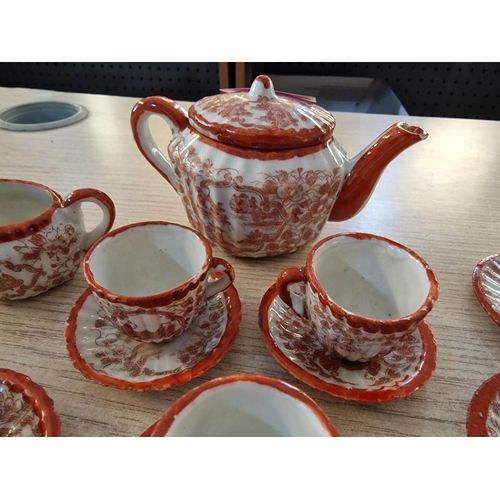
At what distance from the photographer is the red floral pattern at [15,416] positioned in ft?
1.01

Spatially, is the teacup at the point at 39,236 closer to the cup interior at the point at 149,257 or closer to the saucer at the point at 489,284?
the cup interior at the point at 149,257

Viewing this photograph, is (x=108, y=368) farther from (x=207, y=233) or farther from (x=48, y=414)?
(x=207, y=233)

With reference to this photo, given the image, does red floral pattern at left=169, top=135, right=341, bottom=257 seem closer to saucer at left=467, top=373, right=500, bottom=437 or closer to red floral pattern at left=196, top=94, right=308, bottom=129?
red floral pattern at left=196, top=94, right=308, bottom=129

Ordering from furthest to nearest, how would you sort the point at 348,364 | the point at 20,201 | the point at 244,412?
the point at 20,201 → the point at 348,364 → the point at 244,412

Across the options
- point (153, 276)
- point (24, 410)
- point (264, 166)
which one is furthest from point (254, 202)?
point (24, 410)

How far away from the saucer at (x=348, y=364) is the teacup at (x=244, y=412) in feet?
0.29

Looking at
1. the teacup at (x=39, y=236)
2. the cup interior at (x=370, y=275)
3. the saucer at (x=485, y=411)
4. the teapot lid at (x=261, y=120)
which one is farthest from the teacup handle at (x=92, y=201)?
the saucer at (x=485, y=411)

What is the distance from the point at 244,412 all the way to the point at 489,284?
359 millimetres

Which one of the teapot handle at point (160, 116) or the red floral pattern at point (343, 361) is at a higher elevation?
the teapot handle at point (160, 116)

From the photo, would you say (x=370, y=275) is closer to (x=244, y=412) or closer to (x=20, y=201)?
(x=244, y=412)

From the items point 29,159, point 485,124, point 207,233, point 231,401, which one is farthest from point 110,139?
point 485,124

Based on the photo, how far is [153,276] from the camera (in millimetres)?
461

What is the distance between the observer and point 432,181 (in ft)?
2.49

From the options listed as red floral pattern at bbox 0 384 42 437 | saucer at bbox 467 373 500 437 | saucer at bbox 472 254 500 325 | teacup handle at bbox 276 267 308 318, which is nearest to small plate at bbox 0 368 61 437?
red floral pattern at bbox 0 384 42 437
